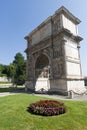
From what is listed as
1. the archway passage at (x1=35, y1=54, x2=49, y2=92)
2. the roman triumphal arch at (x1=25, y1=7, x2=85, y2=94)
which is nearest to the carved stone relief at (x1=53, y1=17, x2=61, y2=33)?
the roman triumphal arch at (x1=25, y1=7, x2=85, y2=94)

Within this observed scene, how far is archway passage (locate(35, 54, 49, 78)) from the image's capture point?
27.9 metres

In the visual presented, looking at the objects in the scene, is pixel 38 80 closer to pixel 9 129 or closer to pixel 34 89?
pixel 34 89

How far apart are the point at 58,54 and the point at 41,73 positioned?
343 inches

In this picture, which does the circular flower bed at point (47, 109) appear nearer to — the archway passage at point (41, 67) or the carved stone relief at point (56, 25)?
the carved stone relief at point (56, 25)

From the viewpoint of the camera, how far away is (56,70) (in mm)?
21250

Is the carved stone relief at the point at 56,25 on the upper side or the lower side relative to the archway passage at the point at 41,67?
upper

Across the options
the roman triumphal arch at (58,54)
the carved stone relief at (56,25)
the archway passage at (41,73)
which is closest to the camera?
the roman triumphal arch at (58,54)

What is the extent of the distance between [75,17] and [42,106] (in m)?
20.7

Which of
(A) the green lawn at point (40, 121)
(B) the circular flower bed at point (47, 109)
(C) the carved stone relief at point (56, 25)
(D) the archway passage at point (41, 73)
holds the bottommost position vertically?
(A) the green lawn at point (40, 121)

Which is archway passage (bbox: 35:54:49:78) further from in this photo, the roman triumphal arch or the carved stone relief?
the carved stone relief

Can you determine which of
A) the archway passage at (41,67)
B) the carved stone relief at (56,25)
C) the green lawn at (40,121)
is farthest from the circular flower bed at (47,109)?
the archway passage at (41,67)

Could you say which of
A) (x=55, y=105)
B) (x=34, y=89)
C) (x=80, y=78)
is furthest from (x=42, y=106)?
(x=34, y=89)

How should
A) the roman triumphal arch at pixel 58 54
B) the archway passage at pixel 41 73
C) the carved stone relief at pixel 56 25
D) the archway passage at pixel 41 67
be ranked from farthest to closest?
1. the archway passage at pixel 41 67
2. the archway passage at pixel 41 73
3. the carved stone relief at pixel 56 25
4. the roman triumphal arch at pixel 58 54

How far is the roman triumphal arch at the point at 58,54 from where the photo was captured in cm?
1982
